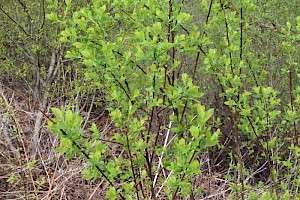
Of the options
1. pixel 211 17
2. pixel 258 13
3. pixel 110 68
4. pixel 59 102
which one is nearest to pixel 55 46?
pixel 59 102

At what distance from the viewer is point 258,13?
197 inches

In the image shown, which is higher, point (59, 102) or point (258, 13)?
point (258, 13)

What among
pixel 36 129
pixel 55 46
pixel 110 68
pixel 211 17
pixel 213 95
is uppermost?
pixel 211 17

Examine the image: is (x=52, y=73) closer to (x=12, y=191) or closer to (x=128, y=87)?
(x=12, y=191)

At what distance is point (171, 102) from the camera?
2152 millimetres

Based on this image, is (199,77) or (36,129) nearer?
(36,129)

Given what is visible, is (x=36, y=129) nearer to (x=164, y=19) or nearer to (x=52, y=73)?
(x=52, y=73)

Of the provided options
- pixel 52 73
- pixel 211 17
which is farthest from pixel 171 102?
pixel 52 73

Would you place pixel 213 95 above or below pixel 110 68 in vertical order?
below

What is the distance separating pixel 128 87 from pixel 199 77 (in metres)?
3.59

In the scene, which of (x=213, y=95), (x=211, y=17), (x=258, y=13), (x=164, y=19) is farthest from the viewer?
(x=213, y=95)

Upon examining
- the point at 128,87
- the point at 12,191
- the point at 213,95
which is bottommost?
the point at 12,191

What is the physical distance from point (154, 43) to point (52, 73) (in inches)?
162

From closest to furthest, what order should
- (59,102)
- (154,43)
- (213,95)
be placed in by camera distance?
(154,43) < (213,95) < (59,102)
